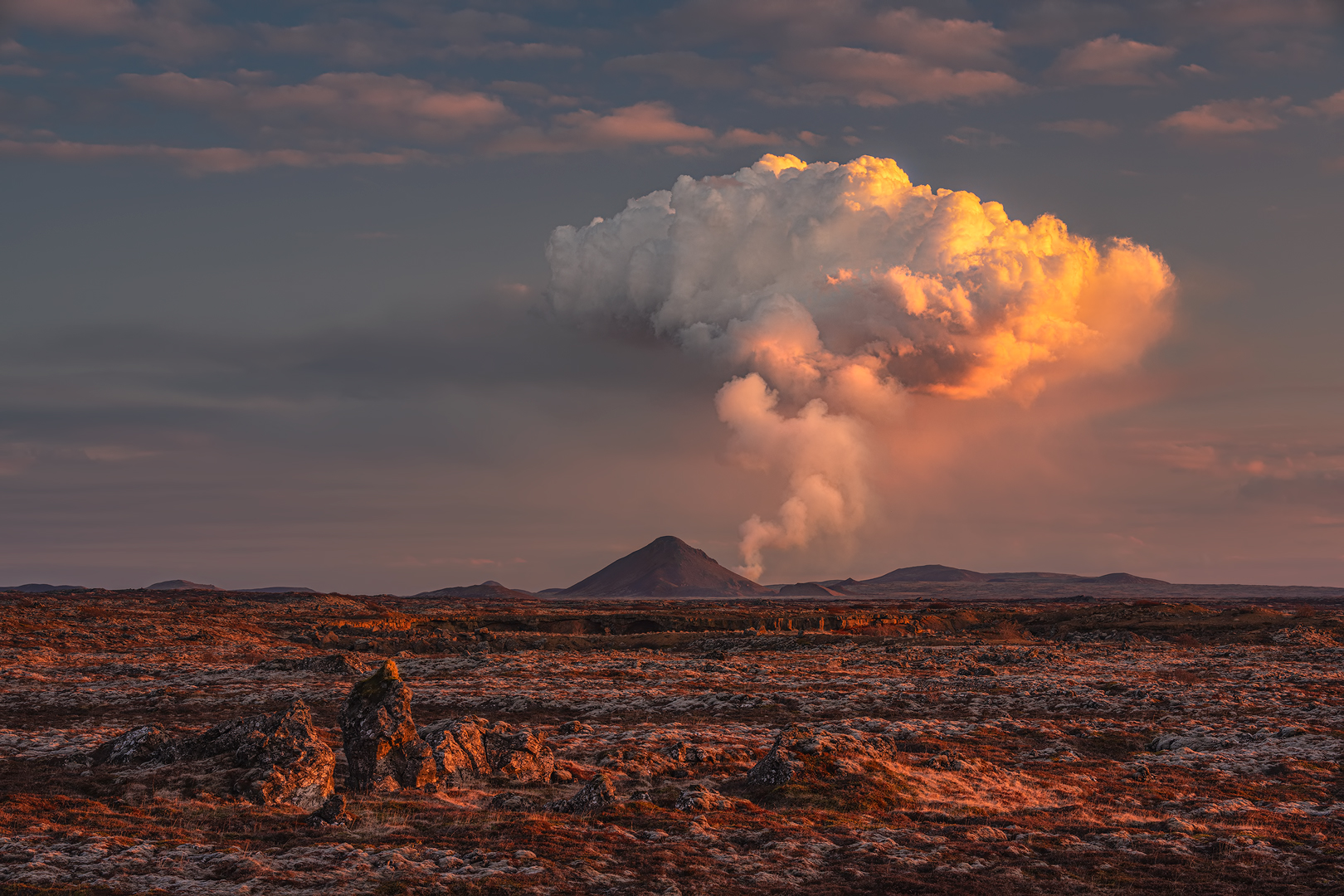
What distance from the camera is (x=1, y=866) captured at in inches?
913

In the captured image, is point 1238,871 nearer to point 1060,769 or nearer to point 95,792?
point 1060,769

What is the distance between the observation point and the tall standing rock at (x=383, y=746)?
3547 centimetres

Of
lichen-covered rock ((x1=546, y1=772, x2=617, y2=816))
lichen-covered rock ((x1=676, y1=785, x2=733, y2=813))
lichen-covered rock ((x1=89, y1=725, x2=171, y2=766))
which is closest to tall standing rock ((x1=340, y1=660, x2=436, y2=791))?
lichen-covered rock ((x1=546, y1=772, x2=617, y2=816))

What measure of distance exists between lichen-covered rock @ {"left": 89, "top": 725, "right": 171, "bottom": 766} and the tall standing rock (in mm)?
8301

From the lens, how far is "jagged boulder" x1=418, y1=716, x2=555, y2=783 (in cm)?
3762

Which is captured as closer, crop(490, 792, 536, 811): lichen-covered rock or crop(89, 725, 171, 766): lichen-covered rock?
crop(490, 792, 536, 811): lichen-covered rock

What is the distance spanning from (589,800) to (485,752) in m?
7.87

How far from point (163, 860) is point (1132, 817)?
31.6m

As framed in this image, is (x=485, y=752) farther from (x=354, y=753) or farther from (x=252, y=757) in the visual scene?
(x=252, y=757)

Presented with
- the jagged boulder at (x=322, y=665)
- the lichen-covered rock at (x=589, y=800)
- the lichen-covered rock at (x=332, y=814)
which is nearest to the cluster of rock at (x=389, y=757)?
the lichen-covered rock at (x=589, y=800)

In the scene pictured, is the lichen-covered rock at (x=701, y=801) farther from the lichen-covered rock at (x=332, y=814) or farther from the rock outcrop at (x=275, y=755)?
the rock outcrop at (x=275, y=755)

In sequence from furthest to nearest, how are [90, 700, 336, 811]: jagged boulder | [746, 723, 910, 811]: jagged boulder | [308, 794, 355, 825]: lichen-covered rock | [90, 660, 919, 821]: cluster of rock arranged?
1. [746, 723, 910, 811]: jagged boulder
2. [90, 660, 919, 821]: cluster of rock
3. [90, 700, 336, 811]: jagged boulder
4. [308, 794, 355, 825]: lichen-covered rock

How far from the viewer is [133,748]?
38.5 m

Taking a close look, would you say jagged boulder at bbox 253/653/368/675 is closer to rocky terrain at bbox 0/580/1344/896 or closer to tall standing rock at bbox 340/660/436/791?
rocky terrain at bbox 0/580/1344/896
